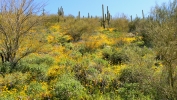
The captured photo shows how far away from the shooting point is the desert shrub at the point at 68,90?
278 inches

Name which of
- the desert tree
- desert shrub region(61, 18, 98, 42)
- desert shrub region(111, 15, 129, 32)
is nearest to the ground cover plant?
the desert tree

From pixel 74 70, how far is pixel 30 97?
2.39 metres

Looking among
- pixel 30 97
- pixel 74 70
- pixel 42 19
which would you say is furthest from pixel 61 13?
pixel 30 97

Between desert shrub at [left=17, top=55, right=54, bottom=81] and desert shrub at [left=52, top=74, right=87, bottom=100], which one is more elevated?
desert shrub at [left=17, top=55, right=54, bottom=81]

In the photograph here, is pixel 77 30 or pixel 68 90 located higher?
pixel 77 30

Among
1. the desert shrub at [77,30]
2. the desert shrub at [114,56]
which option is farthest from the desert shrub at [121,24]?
the desert shrub at [114,56]

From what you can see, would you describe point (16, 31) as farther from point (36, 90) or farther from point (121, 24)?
point (121, 24)

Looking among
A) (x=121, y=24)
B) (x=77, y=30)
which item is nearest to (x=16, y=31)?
(x=77, y=30)

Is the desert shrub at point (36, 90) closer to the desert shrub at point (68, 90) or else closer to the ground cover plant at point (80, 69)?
the ground cover plant at point (80, 69)

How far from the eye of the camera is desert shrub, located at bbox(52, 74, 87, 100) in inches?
278

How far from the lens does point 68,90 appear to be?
709 cm

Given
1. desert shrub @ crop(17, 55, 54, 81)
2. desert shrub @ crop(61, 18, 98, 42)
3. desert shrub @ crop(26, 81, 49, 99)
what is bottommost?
desert shrub @ crop(26, 81, 49, 99)

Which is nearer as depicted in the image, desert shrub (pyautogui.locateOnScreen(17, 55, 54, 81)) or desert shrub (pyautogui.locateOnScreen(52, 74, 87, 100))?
desert shrub (pyautogui.locateOnScreen(52, 74, 87, 100))

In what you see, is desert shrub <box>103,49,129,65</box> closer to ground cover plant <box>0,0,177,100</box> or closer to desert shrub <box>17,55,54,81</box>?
ground cover plant <box>0,0,177,100</box>
